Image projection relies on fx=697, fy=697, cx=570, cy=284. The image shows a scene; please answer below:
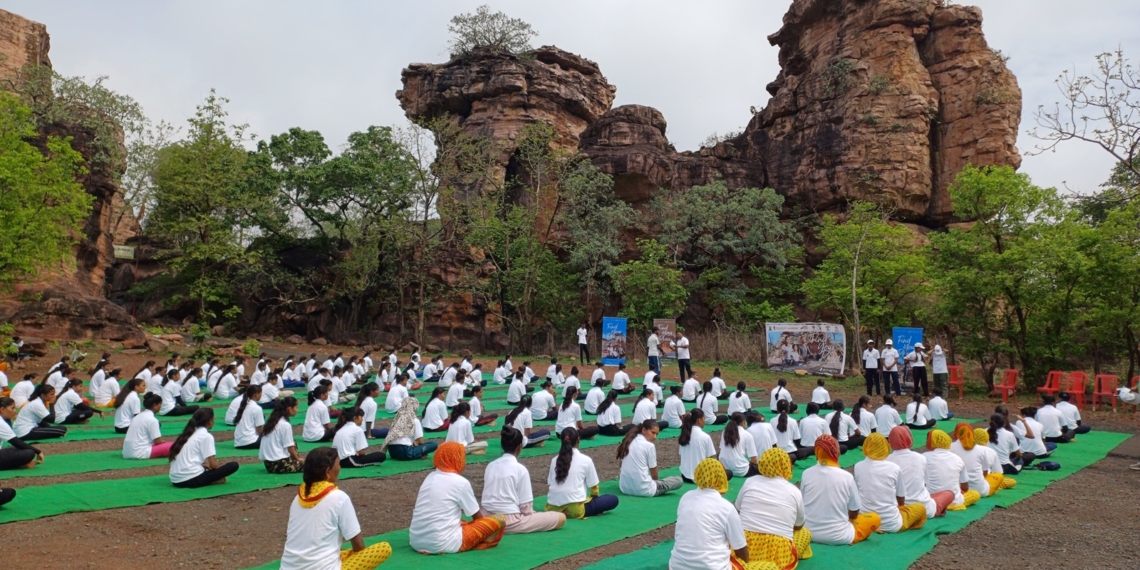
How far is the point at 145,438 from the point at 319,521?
6531mm

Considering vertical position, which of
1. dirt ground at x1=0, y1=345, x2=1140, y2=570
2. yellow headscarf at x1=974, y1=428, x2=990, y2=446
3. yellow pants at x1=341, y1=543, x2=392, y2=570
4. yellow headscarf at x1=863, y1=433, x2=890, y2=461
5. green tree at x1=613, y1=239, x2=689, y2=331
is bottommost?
dirt ground at x1=0, y1=345, x2=1140, y2=570

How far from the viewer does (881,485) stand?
624 cm

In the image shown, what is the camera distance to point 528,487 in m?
6.34

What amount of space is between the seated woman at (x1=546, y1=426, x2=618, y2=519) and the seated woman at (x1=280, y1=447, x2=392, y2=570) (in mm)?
2567

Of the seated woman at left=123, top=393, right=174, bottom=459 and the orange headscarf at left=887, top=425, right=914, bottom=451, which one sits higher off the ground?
the orange headscarf at left=887, top=425, right=914, bottom=451

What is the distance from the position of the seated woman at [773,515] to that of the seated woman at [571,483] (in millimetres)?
2022

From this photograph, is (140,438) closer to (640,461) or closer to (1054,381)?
(640,461)

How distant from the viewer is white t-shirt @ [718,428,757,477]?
8.98 metres

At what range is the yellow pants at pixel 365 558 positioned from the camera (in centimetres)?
481

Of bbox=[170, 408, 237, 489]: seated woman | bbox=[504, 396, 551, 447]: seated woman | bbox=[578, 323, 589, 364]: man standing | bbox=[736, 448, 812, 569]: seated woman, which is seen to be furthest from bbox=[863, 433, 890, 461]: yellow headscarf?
bbox=[578, 323, 589, 364]: man standing

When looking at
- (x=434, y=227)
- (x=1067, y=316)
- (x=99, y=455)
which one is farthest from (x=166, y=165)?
(x=1067, y=316)

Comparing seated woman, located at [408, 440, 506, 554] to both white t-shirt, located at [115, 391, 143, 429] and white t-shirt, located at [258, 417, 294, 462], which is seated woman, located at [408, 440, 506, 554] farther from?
white t-shirt, located at [115, 391, 143, 429]

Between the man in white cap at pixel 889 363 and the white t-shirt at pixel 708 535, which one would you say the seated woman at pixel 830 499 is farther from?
the man in white cap at pixel 889 363

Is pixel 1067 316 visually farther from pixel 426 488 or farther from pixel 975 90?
pixel 426 488
